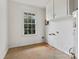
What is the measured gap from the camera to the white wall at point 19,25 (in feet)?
12.6

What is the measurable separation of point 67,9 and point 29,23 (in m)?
2.68

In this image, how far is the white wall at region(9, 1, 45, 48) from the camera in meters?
3.83

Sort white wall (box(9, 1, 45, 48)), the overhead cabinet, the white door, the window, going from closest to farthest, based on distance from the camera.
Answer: the overhead cabinet → the white door → white wall (box(9, 1, 45, 48)) → the window

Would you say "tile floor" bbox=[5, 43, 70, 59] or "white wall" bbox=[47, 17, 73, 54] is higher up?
"white wall" bbox=[47, 17, 73, 54]

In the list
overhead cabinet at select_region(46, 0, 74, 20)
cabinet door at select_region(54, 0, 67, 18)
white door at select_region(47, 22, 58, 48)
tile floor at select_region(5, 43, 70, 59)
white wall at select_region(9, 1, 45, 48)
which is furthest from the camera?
white wall at select_region(9, 1, 45, 48)

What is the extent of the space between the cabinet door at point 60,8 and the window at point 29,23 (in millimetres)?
2041

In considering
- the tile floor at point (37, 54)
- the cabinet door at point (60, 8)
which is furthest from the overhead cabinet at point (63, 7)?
the tile floor at point (37, 54)

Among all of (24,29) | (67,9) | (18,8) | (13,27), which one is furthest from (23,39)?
(67,9)

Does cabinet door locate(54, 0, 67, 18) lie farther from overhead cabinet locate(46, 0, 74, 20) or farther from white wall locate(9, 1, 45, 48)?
white wall locate(9, 1, 45, 48)

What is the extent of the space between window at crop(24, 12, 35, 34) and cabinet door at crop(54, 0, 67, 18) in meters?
2.04

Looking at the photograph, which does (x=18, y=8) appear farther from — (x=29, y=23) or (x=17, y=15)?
(x=29, y=23)

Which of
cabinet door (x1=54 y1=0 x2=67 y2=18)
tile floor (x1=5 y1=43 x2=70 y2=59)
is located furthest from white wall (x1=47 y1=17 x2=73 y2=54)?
cabinet door (x1=54 y1=0 x2=67 y2=18)

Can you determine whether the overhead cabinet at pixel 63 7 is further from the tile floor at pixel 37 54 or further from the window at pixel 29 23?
the window at pixel 29 23

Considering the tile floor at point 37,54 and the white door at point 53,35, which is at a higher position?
the white door at point 53,35
